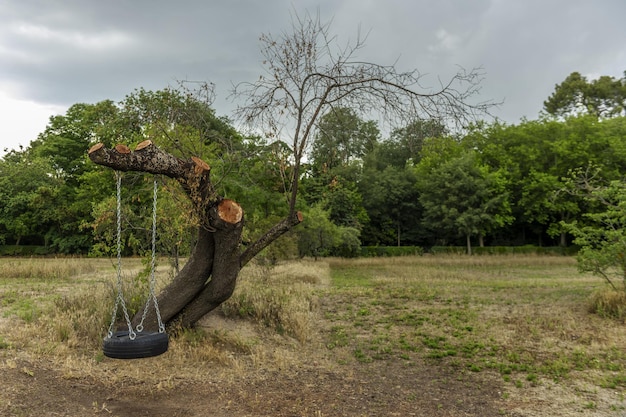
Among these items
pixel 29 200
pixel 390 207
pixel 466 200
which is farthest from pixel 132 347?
pixel 390 207

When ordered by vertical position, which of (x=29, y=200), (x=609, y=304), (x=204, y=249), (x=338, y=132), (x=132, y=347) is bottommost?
(x=609, y=304)

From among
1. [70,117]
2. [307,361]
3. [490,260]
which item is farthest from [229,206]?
[70,117]

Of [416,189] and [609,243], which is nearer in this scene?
[609,243]

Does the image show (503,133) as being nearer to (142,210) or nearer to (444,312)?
(444,312)

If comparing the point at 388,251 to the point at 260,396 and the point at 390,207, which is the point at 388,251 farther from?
the point at 260,396

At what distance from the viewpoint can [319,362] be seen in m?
7.29

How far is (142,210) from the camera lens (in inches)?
410

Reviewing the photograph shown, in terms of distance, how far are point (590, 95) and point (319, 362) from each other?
54.1m

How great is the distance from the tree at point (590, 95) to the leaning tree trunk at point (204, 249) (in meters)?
49.7

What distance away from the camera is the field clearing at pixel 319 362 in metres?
5.42

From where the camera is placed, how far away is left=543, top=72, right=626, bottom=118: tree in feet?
161

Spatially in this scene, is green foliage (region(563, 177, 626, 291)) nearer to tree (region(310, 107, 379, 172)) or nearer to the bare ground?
the bare ground

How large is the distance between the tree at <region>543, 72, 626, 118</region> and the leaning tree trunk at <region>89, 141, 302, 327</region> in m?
49.7

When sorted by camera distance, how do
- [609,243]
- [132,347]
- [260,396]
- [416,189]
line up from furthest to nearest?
[416,189] → [609,243] → [260,396] → [132,347]
